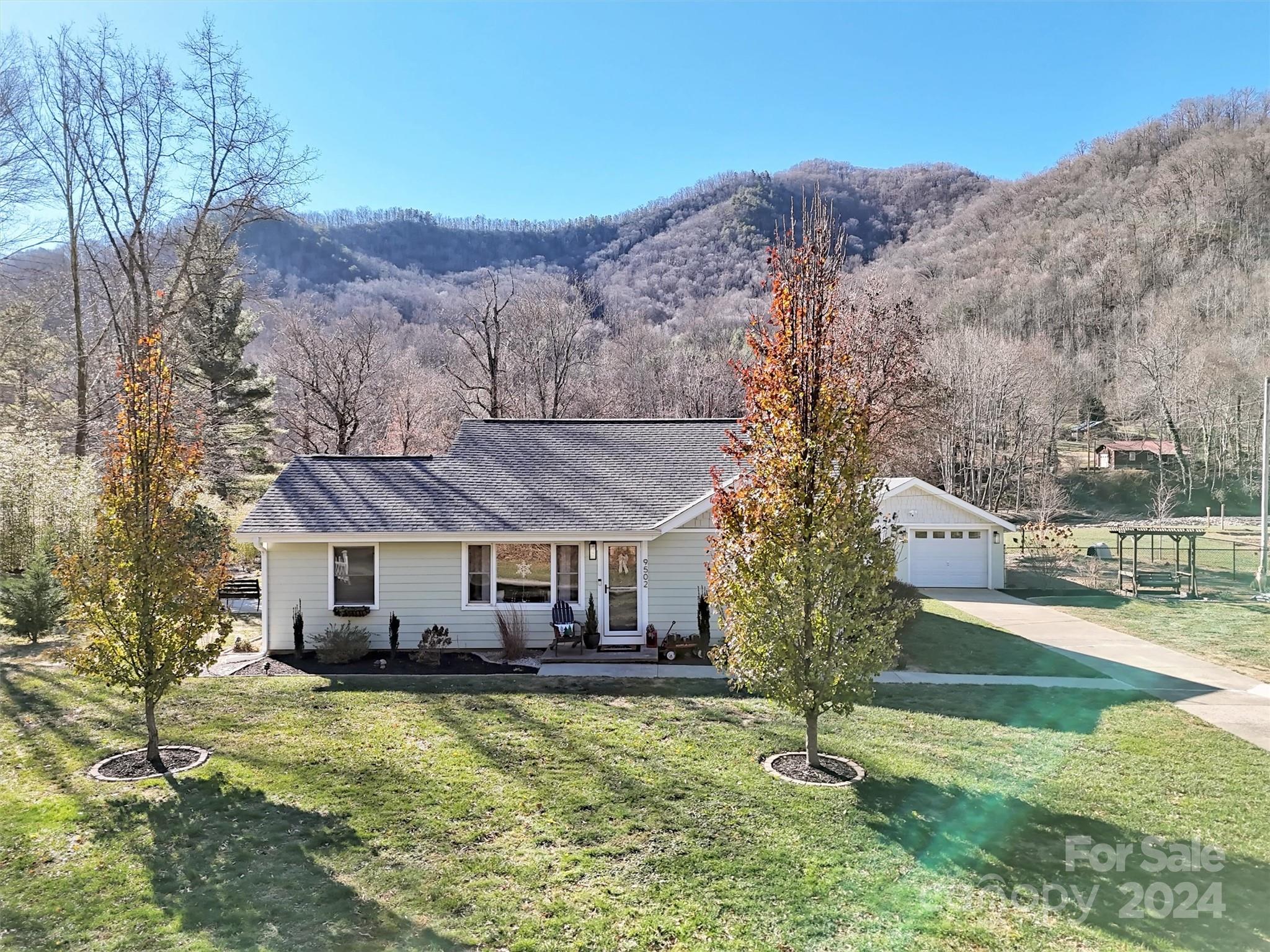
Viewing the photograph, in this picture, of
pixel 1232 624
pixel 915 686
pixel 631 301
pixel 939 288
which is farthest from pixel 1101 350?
pixel 915 686

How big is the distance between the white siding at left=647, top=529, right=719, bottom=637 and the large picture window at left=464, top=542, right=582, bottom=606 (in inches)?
59.4

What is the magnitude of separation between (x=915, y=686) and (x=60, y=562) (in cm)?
1208

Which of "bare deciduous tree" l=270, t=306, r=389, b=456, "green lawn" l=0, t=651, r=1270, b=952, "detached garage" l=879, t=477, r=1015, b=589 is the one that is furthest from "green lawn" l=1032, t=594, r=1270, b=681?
"bare deciduous tree" l=270, t=306, r=389, b=456

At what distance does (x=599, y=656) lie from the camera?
512 inches

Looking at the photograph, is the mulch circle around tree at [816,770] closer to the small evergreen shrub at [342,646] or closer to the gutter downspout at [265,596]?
the small evergreen shrub at [342,646]

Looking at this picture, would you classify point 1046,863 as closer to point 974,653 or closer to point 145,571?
point 974,653

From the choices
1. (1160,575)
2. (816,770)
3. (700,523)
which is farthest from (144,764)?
(1160,575)

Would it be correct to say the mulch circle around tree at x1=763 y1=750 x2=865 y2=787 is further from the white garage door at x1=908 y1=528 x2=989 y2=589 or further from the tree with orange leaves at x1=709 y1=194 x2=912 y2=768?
the white garage door at x1=908 y1=528 x2=989 y2=589

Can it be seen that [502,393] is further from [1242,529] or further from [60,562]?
[1242,529]

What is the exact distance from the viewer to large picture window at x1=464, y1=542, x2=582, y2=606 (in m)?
13.7

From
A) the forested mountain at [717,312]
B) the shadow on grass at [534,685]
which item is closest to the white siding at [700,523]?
the shadow on grass at [534,685]

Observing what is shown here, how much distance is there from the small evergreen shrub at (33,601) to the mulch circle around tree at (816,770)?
14.4m

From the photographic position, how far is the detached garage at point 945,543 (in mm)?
23078

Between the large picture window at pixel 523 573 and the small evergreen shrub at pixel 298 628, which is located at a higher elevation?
the large picture window at pixel 523 573
